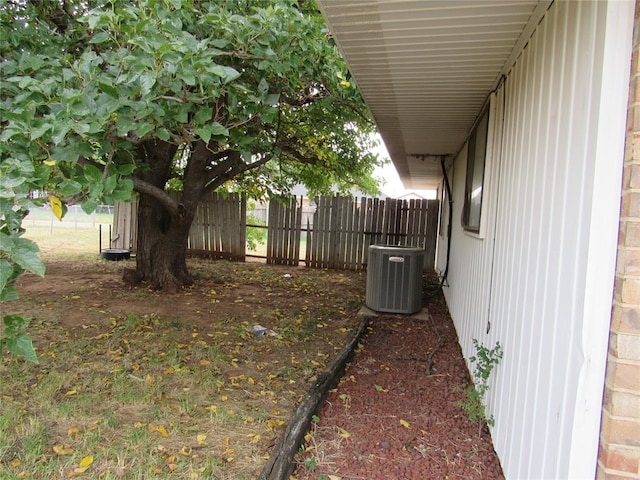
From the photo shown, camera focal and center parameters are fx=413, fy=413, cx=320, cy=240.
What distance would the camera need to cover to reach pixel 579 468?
133 cm

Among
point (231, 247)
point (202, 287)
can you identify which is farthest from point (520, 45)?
point (231, 247)

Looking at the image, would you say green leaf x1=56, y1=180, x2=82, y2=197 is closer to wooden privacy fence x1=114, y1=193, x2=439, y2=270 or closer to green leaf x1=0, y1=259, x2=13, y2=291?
green leaf x1=0, y1=259, x2=13, y2=291

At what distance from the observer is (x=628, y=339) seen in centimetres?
124

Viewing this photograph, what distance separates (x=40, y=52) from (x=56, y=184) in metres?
2.20

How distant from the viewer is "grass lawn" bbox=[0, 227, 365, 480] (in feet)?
7.64

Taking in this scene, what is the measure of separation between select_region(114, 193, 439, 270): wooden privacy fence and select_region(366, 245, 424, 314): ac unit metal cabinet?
436 centimetres

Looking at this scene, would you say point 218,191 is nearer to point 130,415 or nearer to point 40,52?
point 40,52

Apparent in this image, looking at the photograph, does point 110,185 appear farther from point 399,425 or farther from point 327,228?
point 327,228

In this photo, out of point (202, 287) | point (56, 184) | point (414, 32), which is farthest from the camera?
point (202, 287)

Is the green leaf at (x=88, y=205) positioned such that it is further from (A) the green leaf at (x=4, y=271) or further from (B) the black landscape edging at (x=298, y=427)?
(B) the black landscape edging at (x=298, y=427)

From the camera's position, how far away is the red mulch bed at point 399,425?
2.35 m

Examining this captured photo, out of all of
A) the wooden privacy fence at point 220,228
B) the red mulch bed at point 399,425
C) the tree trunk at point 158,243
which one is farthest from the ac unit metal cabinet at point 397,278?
the wooden privacy fence at point 220,228

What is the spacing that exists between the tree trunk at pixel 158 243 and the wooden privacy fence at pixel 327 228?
261 cm

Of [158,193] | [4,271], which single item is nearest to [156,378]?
[4,271]
